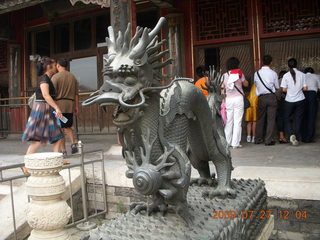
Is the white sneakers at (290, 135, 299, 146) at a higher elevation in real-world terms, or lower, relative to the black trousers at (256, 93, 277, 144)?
lower

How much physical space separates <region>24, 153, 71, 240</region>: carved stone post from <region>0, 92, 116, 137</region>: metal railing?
557 centimetres

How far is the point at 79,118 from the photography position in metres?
9.21

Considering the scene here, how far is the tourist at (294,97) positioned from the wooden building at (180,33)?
3.54 feet

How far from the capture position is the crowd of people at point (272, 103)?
19.2 ft

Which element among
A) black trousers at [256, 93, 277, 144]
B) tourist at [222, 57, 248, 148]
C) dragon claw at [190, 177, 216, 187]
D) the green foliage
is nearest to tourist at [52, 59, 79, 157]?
the green foliage

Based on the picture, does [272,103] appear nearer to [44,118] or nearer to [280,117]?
[280,117]

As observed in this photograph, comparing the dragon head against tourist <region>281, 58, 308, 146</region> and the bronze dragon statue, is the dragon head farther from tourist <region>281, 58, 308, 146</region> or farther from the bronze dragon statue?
tourist <region>281, 58, 308, 146</region>

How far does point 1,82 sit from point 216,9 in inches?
305

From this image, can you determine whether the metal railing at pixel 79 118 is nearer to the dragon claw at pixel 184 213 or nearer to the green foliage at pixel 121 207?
the green foliage at pixel 121 207

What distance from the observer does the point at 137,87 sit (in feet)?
5.47

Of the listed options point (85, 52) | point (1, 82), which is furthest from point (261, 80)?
point (1, 82)

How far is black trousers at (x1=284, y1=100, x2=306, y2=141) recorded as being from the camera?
6.11m

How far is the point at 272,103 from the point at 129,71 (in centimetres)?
495

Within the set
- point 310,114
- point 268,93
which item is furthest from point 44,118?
point 310,114
